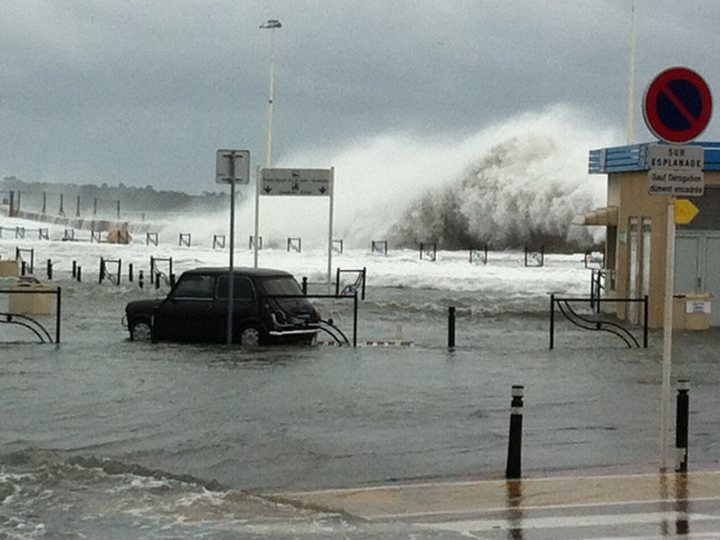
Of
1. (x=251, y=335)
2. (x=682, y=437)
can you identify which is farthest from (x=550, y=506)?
(x=251, y=335)

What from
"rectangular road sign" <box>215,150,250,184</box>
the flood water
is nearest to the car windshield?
the flood water

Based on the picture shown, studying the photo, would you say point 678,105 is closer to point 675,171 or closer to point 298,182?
point 675,171

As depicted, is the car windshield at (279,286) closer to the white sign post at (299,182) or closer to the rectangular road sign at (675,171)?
the white sign post at (299,182)

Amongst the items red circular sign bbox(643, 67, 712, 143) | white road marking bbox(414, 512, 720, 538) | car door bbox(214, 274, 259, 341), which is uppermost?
red circular sign bbox(643, 67, 712, 143)

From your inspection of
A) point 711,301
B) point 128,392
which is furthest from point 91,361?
point 711,301

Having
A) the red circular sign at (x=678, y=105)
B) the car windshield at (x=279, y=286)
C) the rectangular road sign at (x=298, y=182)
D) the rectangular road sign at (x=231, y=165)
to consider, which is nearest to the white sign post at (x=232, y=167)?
the rectangular road sign at (x=231, y=165)

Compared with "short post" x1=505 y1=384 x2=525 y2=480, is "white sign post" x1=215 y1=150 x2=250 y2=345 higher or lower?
higher

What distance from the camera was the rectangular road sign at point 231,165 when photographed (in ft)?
80.8

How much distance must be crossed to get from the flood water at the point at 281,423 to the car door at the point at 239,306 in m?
0.97

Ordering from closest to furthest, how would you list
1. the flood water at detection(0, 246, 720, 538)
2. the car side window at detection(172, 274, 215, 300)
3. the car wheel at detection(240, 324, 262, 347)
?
the flood water at detection(0, 246, 720, 538)
the car wheel at detection(240, 324, 262, 347)
the car side window at detection(172, 274, 215, 300)

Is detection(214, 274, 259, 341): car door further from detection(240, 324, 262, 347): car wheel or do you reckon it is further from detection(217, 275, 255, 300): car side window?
detection(240, 324, 262, 347): car wheel

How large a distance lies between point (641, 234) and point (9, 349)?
16510mm

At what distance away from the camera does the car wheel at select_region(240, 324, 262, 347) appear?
25391mm

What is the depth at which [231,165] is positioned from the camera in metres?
24.7
